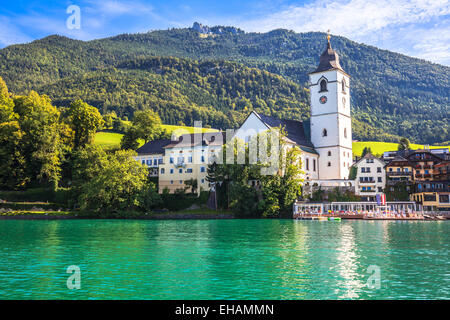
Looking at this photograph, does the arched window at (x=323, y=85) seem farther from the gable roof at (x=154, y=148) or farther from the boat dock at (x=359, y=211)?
the gable roof at (x=154, y=148)

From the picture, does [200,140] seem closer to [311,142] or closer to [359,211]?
[311,142]

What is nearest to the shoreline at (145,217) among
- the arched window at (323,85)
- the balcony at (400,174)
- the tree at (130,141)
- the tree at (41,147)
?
the tree at (41,147)

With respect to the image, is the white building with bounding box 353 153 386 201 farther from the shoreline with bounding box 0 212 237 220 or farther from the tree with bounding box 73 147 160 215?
the tree with bounding box 73 147 160 215

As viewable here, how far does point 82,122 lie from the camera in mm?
99562

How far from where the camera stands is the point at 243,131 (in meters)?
85.4

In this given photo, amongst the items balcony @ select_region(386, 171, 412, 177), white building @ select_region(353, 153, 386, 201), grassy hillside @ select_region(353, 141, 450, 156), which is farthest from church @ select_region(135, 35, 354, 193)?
grassy hillside @ select_region(353, 141, 450, 156)

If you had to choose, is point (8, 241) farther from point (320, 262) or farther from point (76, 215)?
point (76, 215)

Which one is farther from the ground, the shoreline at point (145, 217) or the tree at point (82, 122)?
the tree at point (82, 122)

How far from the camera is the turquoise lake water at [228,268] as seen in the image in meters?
17.5

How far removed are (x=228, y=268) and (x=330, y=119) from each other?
7178cm

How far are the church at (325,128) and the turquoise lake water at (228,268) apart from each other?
51861 mm

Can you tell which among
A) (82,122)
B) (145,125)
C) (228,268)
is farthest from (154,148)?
(228,268)

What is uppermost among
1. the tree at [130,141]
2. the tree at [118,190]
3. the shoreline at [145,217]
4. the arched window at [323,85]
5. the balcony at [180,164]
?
the arched window at [323,85]

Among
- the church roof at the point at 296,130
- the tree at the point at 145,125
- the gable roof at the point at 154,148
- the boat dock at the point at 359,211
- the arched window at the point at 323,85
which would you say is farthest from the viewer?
the tree at the point at 145,125
